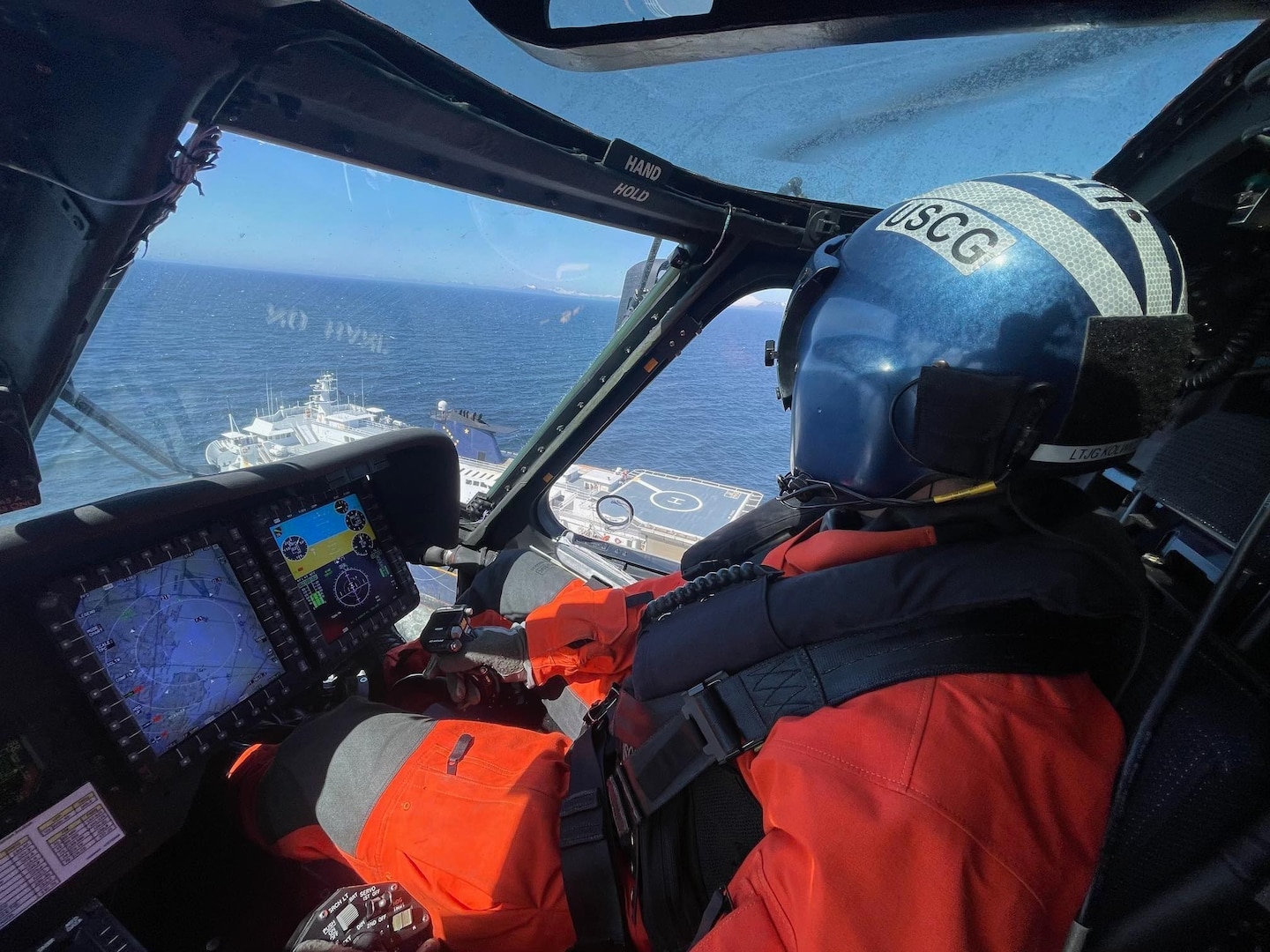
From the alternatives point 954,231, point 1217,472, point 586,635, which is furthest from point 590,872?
point 1217,472

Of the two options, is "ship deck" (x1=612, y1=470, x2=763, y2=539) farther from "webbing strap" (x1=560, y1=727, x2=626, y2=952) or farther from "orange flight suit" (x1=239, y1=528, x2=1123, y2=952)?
"orange flight suit" (x1=239, y1=528, x2=1123, y2=952)

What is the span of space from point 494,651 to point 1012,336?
1.48 m

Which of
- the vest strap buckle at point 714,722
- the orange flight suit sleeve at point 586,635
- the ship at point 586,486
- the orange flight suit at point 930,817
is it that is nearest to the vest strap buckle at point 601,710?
the orange flight suit sleeve at point 586,635

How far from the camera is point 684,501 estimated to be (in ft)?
10.9

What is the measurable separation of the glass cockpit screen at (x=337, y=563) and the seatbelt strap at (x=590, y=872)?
37.9 inches

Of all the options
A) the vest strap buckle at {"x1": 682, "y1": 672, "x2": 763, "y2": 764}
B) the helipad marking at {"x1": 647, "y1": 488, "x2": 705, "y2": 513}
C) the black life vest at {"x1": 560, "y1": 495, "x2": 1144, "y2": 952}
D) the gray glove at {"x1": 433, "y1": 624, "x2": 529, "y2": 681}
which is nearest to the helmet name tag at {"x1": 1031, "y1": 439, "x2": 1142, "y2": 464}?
the black life vest at {"x1": 560, "y1": 495, "x2": 1144, "y2": 952}

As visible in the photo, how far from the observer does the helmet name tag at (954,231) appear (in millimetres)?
943

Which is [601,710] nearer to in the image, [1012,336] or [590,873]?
[590,873]

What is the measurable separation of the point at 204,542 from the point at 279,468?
10.1 inches

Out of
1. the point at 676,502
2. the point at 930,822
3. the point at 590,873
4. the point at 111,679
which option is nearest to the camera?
the point at 930,822

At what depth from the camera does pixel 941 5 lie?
2.41 ft

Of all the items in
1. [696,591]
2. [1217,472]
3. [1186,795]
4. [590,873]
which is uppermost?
[1217,472]

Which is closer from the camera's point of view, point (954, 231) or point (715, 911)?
point (715, 911)

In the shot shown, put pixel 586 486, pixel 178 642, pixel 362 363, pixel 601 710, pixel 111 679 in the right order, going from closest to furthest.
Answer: pixel 111 679, pixel 178 642, pixel 601 710, pixel 362 363, pixel 586 486
